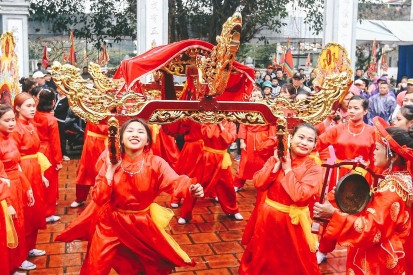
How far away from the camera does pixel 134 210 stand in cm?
344

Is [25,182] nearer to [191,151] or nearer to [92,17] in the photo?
[191,151]

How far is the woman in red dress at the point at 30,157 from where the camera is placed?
454cm

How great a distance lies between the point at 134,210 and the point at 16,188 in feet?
4.13

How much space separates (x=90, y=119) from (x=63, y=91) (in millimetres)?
259

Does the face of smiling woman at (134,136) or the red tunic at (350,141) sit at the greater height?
the face of smiling woman at (134,136)

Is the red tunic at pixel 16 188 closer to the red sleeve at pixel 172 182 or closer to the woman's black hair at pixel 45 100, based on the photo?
the woman's black hair at pixel 45 100

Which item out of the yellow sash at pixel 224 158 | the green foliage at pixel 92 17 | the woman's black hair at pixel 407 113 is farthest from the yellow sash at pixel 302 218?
the green foliage at pixel 92 17

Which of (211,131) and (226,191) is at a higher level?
(211,131)

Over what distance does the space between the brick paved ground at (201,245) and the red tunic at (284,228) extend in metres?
0.82

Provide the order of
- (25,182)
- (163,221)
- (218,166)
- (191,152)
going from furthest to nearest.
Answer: (191,152)
(218,166)
(25,182)
(163,221)

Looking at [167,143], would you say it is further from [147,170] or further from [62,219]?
[147,170]

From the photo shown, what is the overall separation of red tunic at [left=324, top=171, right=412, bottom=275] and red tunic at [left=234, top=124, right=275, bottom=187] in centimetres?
352

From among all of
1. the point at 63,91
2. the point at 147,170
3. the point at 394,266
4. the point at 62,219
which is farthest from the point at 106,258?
the point at 62,219

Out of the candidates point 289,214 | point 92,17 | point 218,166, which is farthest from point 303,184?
point 92,17
